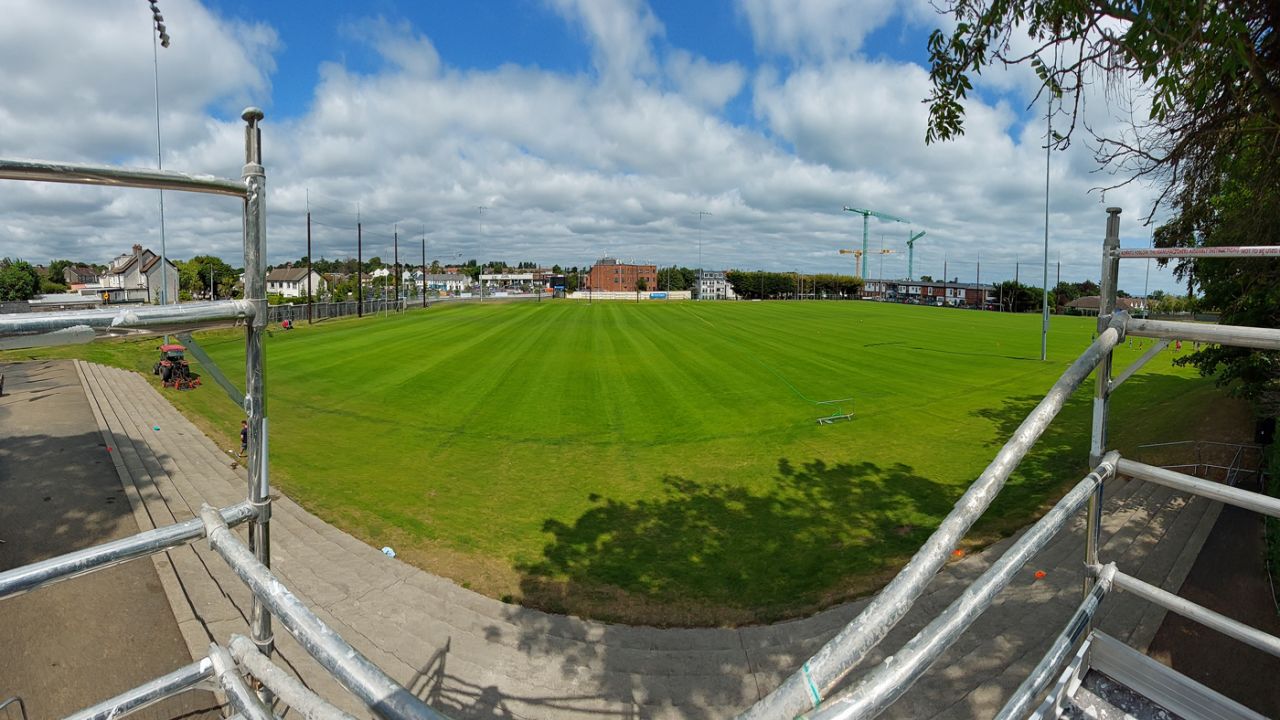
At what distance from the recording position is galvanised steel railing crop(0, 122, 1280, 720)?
1438 millimetres

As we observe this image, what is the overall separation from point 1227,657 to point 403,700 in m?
7.57

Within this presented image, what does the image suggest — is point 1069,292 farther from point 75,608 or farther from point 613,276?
point 75,608

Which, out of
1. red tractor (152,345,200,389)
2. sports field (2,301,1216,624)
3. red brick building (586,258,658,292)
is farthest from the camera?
red brick building (586,258,658,292)

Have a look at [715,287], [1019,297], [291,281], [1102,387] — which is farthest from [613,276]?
[1102,387]

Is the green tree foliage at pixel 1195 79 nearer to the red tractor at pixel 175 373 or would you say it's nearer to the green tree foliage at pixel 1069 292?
the red tractor at pixel 175 373

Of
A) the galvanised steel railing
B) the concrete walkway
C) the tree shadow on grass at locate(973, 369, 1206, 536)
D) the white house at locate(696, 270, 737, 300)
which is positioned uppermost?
the white house at locate(696, 270, 737, 300)

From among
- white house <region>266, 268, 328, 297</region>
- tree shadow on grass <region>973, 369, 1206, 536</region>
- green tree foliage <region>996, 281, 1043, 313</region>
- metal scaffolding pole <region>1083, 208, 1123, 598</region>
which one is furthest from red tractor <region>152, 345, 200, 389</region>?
green tree foliage <region>996, 281, 1043, 313</region>

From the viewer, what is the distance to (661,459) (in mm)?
13383

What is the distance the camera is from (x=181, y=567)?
296 inches

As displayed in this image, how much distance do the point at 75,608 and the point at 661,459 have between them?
9.61 m

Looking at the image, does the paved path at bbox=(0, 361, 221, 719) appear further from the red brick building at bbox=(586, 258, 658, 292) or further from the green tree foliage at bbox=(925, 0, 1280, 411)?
the red brick building at bbox=(586, 258, 658, 292)

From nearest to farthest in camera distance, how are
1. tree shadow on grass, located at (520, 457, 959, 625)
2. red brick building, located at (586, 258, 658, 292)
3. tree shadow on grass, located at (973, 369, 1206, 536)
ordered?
tree shadow on grass, located at (520, 457, 959, 625), tree shadow on grass, located at (973, 369, 1206, 536), red brick building, located at (586, 258, 658, 292)

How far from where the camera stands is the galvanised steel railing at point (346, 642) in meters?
1.44

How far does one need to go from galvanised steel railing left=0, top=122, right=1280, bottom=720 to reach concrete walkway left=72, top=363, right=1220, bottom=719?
3222mm
